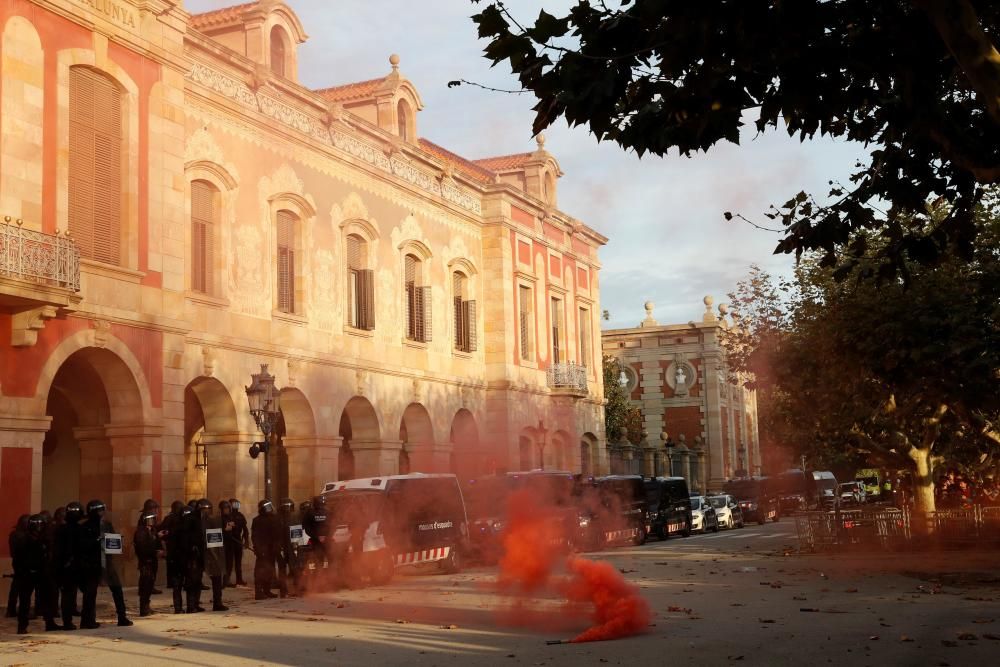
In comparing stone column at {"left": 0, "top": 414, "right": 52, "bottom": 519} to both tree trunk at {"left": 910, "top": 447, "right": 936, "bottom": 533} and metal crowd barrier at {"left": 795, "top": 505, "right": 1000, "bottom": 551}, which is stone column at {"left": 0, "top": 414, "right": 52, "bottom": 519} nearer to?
metal crowd barrier at {"left": 795, "top": 505, "right": 1000, "bottom": 551}

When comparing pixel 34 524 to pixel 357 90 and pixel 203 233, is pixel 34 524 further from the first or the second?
pixel 357 90

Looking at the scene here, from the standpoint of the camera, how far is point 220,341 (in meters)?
25.6

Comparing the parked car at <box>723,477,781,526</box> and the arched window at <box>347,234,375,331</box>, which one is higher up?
the arched window at <box>347,234,375,331</box>

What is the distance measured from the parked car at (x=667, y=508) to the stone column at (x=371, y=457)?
9.09 meters

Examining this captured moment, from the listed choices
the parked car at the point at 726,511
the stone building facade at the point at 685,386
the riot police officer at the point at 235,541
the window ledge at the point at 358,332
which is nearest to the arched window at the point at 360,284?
the window ledge at the point at 358,332

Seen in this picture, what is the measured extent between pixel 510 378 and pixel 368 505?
17.1 metres

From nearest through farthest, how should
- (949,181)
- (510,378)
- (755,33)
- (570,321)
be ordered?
(755,33)
(949,181)
(510,378)
(570,321)

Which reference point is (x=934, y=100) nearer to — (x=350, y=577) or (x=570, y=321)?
(x=350, y=577)

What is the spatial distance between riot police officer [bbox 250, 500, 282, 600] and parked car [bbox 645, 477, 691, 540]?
60.3 ft

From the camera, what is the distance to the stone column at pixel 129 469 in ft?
71.6

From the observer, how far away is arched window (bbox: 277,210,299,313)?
28.6 meters

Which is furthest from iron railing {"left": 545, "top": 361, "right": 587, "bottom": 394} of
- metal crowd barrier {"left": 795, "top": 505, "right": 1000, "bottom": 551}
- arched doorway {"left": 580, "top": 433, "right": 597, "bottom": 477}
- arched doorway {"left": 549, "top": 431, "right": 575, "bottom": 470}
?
metal crowd barrier {"left": 795, "top": 505, "right": 1000, "bottom": 551}

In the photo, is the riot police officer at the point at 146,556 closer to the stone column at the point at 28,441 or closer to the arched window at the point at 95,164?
the stone column at the point at 28,441

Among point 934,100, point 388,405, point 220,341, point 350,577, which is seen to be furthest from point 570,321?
point 934,100
